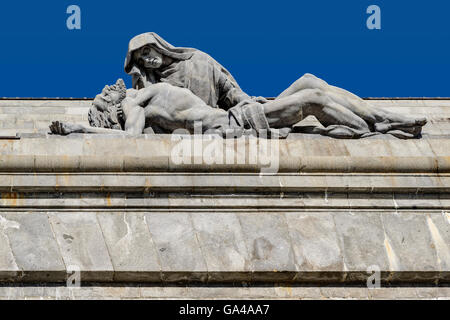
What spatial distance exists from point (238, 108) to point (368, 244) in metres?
2.88

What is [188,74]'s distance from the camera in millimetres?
14695

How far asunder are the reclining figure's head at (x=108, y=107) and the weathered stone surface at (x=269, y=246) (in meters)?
2.83

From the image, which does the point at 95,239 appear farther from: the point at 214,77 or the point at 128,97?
the point at 214,77

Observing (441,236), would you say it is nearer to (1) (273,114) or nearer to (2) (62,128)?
(1) (273,114)

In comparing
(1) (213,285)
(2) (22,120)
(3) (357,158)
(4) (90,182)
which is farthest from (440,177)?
(2) (22,120)

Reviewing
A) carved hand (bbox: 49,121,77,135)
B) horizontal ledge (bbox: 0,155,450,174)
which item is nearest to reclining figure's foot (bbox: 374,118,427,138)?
horizontal ledge (bbox: 0,155,450,174)

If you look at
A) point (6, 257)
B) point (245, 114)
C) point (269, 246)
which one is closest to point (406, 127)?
point (245, 114)

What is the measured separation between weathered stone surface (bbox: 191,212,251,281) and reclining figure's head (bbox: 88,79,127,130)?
2.54 m

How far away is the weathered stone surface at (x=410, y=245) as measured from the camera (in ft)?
38.7

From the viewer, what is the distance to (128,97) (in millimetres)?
14094

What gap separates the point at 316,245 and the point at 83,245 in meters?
2.71

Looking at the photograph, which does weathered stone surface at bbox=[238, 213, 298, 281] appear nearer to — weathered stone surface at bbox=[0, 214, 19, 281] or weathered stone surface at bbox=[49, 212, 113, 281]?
weathered stone surface at bbox=[49, 212, 113, 281]

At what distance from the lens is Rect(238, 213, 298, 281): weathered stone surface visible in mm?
11602
